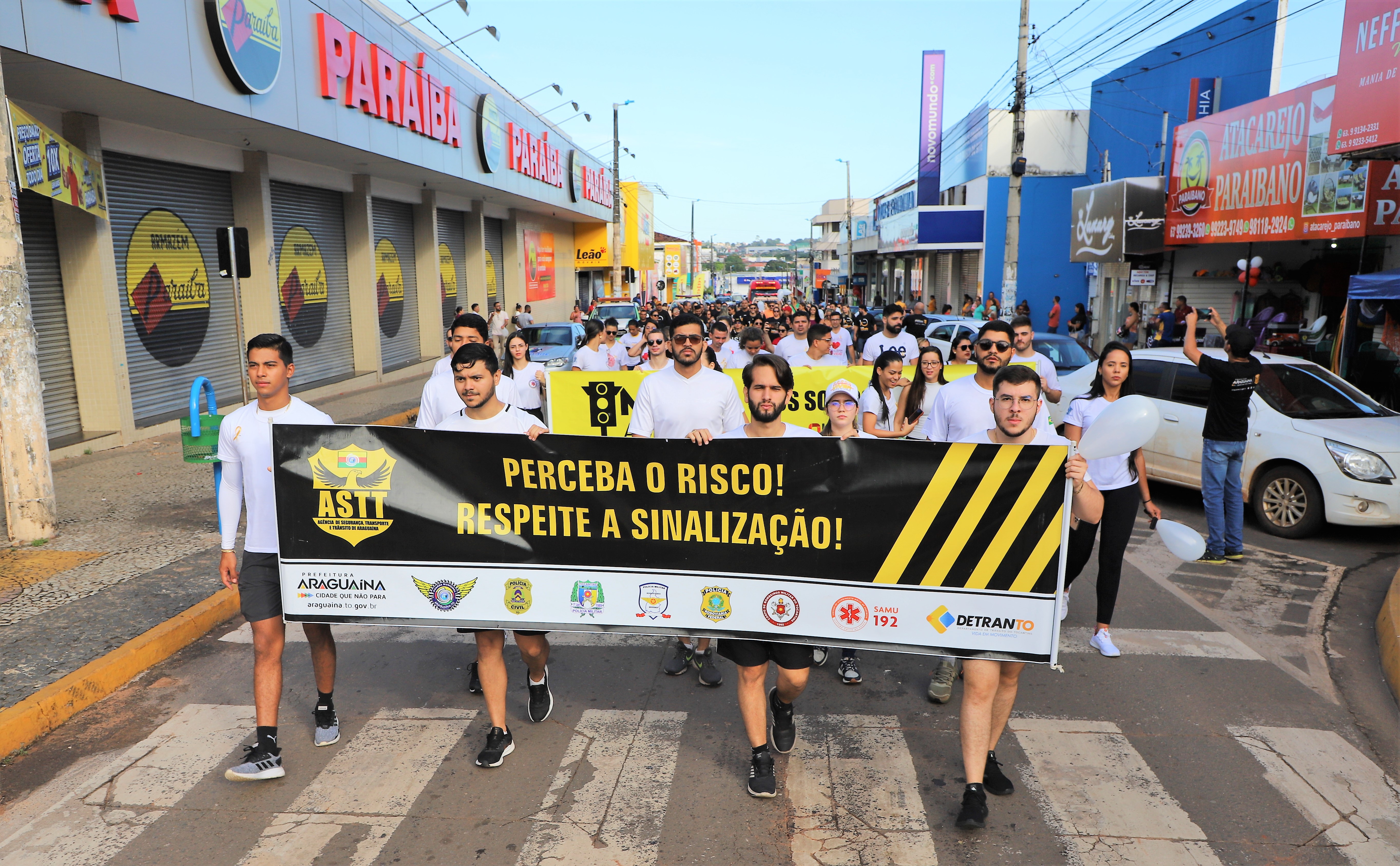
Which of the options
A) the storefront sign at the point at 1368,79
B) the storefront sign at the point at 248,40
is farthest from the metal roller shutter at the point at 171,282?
the storefront sign at the point at 1368,79

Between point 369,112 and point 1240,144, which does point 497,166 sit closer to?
point 369,112

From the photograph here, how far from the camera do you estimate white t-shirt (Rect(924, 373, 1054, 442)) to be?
555cm

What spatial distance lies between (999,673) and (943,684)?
3.88 feet

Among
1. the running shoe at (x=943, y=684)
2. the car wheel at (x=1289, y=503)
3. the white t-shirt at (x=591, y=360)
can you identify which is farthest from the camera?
the white t-shirt at (x=591, y=360)

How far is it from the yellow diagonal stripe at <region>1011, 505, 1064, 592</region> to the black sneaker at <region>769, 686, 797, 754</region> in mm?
1153

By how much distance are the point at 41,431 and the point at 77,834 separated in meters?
5.17

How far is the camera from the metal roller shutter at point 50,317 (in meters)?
11.8

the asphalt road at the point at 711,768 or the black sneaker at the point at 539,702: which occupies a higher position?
the black sneaker at the point at 539,702

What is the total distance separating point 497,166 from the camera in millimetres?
25062

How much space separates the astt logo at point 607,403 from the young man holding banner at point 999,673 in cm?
498

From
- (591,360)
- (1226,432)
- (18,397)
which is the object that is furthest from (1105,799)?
(18,397)

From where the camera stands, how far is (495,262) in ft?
111

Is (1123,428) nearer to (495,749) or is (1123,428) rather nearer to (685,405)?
(685,405)

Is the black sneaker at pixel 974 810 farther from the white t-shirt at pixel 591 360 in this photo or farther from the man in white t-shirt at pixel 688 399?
the white t-shirt at pixel 591 360
